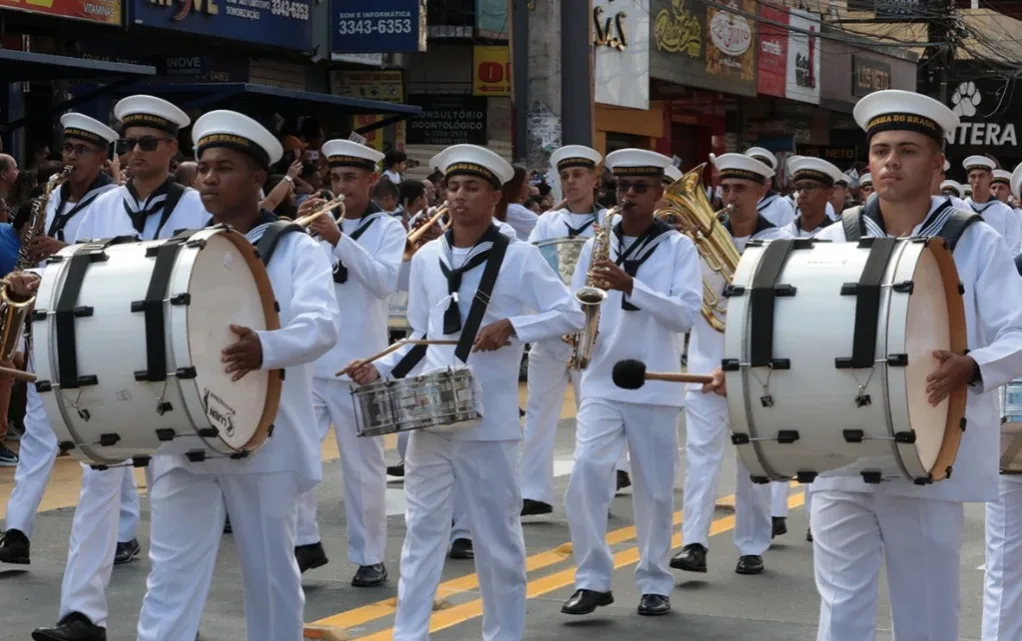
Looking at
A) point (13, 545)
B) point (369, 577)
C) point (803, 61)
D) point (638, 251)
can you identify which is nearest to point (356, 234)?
point (638, 251)

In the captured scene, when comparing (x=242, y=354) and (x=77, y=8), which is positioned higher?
(x=77, y=8)

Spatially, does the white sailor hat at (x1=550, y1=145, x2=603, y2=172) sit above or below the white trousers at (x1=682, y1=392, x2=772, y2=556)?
above

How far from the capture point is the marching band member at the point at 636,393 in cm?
889

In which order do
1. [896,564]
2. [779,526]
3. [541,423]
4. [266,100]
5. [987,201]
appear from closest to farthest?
[896,564]
[779,526]
[541,423]
[987,201]
[266,100]

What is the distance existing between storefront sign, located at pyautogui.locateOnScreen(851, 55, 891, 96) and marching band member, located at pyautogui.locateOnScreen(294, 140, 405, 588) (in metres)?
31.7

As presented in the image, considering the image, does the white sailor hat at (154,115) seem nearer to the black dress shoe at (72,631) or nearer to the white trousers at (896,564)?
the black dress shoe at (72,631)

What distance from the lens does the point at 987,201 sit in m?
19.3

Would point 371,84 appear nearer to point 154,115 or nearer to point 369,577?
point 369,577

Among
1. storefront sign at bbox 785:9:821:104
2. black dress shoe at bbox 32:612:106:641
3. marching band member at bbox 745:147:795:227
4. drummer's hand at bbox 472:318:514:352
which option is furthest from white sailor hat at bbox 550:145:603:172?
storefront sign at bbox 785:9:821:104

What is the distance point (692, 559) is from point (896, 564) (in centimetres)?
400

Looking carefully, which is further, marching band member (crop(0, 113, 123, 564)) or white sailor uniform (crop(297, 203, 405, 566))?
white sailor uniform (crop(297, 203, 405, 566))

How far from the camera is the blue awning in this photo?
1631cm

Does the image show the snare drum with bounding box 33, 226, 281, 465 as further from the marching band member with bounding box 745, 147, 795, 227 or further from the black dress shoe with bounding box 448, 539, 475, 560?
the marching band member with bounding box 745, 147, 795, 227

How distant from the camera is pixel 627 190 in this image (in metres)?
9.35
